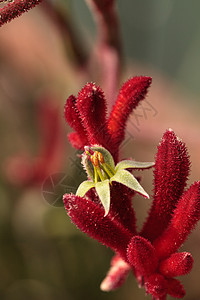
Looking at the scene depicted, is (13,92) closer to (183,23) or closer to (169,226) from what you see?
(183,23)

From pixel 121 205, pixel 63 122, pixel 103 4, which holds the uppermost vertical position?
pixel 103 4

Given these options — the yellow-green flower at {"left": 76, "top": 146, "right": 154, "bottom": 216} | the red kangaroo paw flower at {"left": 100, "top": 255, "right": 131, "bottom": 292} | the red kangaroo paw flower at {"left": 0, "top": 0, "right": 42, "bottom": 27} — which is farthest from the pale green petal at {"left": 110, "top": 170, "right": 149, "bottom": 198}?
the red kangaroo paw flower at {"left": 0, "top": 0, "right": 42, "bottom": 27}

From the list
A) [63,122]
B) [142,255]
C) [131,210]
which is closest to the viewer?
[142,255]

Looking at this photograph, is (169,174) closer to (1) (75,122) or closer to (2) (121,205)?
(2) (121,205)

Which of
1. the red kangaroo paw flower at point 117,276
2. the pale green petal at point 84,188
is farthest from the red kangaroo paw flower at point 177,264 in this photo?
the pale green petal at point 84,188

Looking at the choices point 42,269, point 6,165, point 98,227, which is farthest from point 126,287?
point 98,227

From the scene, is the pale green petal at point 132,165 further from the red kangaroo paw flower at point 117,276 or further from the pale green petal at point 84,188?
the red kangaroo paw flower at point 117,276

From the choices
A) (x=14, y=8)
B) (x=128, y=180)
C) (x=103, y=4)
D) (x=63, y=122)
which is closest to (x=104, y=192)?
(x=128, y=180)
